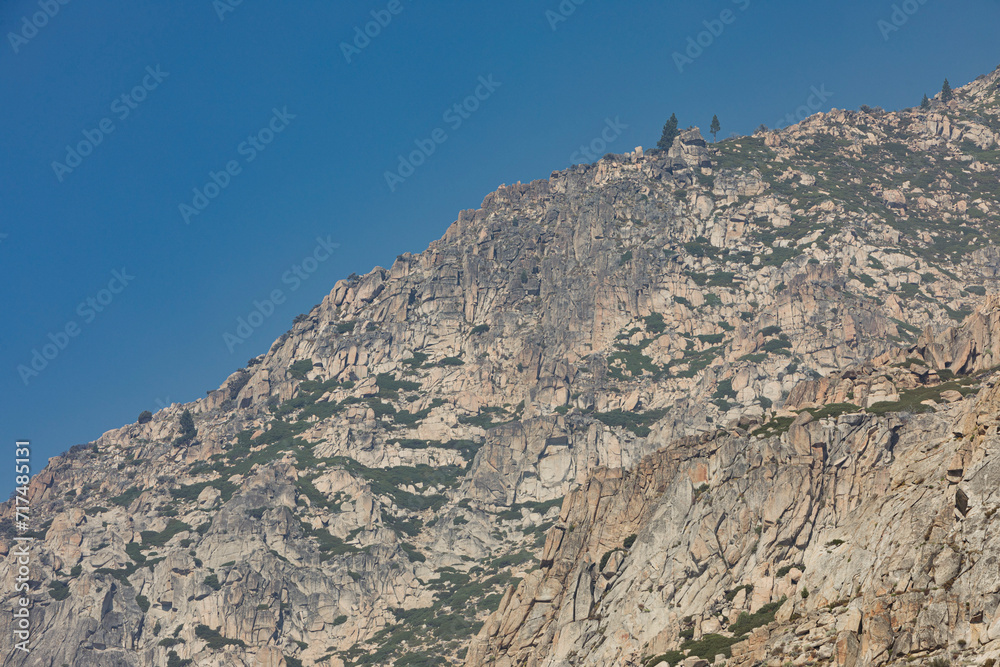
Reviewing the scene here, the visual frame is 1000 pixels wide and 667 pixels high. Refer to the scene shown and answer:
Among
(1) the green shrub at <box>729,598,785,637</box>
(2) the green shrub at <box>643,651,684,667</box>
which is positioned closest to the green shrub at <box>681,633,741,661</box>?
(2) the green shrub at <box>643,651,684,667</box>

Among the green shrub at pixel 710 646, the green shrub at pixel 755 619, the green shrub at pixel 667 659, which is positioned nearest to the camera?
the green shrub at pixel 710 646

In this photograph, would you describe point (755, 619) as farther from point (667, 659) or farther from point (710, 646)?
point (667, 659)

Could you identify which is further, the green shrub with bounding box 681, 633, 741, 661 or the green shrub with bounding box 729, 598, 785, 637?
the green shrub with bounding box 729, 598, 785, 637

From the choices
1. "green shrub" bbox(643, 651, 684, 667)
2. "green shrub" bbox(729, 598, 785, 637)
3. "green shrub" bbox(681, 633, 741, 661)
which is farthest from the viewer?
"green shrub" bbox(643, 651, 684, 667)

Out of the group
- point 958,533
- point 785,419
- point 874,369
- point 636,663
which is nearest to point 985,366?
point 874,369

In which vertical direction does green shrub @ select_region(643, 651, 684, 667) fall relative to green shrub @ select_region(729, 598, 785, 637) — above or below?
below

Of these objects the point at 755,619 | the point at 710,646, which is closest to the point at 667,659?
the point at 710,646

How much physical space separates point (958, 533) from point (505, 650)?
72.2 meters

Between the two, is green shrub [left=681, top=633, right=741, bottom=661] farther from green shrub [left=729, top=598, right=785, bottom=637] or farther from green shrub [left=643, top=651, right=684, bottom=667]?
green shrub [left=729, top=598, right=785, bottom=637]

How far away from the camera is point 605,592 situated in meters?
128

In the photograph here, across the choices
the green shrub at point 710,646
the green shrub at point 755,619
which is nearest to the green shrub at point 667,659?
the green shrub at point 710,646

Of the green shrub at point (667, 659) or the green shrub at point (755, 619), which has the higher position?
the green shrub at point (755, 619)

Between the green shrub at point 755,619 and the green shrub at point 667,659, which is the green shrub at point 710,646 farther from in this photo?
the green shrub at point 755,619

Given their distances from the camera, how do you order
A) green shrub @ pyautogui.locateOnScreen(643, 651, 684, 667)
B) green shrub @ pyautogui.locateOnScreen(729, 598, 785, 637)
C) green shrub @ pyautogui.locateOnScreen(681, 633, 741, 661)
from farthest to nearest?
green shrub @ pyautogui.locateOnScreen(643, 651, 684, 667)
green shrub @ pyautogui.locateOnScreen(729, 598, 785, 637)
green shrub @ pyautogui.locateOnScreen(681, 633, 741, 661)
